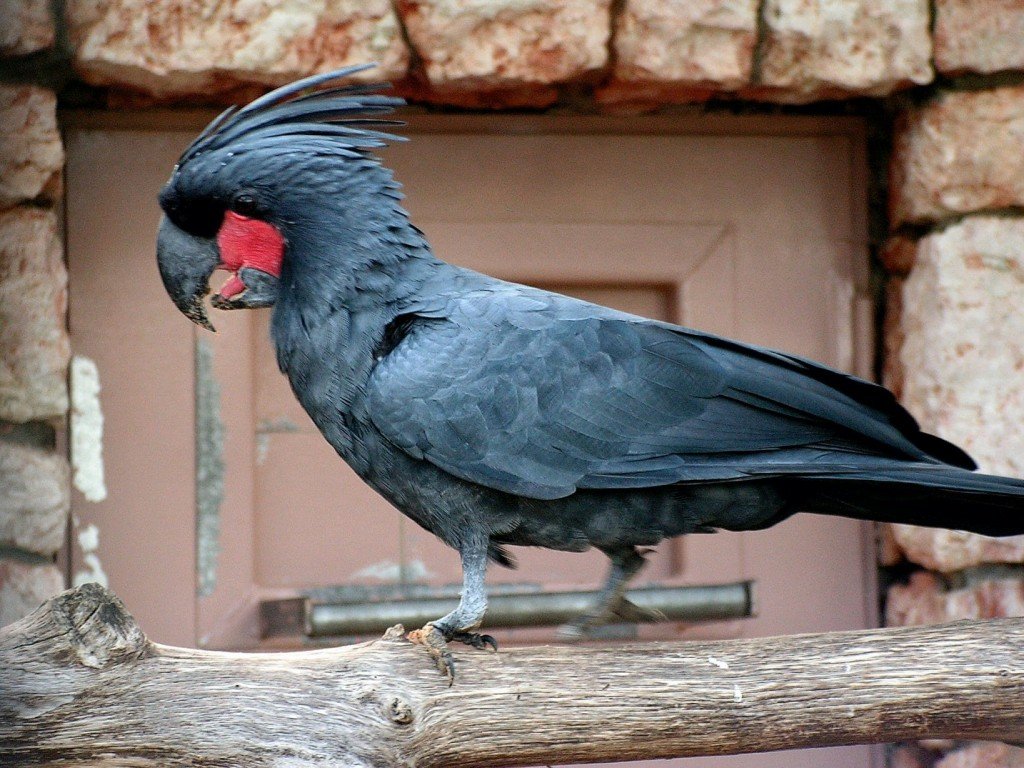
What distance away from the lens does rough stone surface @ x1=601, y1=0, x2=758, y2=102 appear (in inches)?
86.3

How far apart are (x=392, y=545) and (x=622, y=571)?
2.70ft

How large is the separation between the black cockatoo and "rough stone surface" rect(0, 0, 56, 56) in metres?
0.62

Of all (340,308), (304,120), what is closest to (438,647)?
(340,308)

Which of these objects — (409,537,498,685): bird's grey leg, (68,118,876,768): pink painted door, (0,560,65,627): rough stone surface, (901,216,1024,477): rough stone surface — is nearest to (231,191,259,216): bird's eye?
(409,537,498,685): bird's grey leg

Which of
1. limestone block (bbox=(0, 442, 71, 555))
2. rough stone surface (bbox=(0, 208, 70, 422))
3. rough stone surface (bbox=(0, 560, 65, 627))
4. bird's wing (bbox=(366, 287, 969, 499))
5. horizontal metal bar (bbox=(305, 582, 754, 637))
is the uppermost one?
rough stone surface (bbox=(0, 208, 70, 422))

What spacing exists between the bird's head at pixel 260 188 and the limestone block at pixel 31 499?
66 centimetres

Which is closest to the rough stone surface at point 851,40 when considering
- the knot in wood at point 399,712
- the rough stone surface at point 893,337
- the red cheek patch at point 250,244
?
the rough stone surface at point 893,337

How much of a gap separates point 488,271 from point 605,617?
0.94 m

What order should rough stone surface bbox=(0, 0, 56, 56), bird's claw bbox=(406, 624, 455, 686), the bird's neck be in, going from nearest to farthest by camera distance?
bird's claw bbox=(406, 624, 455, 686) → the bird's neck → rough stone surface bbox=(0, 0, 56, 56)

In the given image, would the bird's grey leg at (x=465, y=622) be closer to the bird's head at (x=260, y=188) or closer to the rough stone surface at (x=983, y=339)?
the bird's head at (x=260, y=188)

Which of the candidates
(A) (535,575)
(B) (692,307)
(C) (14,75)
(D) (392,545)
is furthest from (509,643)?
(C) (14,75)

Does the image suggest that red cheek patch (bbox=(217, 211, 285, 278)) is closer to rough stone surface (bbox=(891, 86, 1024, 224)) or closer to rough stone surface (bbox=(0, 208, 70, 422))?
rough stone surface (bbox=(0, 208, 70, 422))

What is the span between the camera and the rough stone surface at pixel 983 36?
2.21 m

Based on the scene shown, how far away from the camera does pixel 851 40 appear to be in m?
2.21
